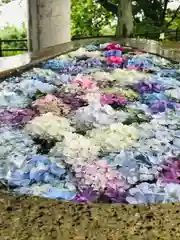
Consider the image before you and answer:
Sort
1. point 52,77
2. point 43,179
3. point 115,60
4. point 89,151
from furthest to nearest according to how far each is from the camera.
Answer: point 115,60
point 52,77
point 89,151
point 43,179

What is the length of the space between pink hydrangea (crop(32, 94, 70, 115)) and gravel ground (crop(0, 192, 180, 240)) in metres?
2.85

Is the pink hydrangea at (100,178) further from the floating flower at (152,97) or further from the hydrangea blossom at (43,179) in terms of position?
the floating flower at (152,97)

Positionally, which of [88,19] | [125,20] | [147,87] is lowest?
[88,19]

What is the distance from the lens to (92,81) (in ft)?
24.0

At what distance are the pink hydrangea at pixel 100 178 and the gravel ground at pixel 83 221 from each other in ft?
2.51

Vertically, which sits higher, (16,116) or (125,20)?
(125,20)

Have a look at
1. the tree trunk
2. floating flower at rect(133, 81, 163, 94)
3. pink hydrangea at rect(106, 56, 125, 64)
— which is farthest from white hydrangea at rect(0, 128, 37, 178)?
the tree trunk

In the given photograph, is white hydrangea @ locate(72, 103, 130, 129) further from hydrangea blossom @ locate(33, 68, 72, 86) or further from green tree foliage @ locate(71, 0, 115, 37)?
green tree foliage @ locate(71, 0, 115, 37)

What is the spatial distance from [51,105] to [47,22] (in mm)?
8204

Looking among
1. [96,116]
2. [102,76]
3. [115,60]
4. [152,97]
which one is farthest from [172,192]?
[115,60]

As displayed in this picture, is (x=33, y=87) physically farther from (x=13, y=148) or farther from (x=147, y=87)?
(x=13, y=148)

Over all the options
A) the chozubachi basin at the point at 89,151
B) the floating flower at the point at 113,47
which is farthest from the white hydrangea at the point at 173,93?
the floating flower at the point at 113,47

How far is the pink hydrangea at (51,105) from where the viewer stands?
575 centimetres

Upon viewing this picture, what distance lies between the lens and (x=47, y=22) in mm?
13711
